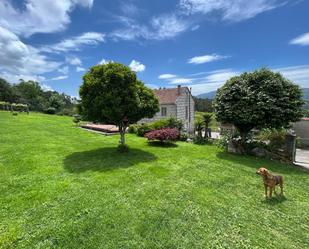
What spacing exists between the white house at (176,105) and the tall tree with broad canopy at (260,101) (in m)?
13.6

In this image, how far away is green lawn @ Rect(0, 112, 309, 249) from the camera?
3.46m

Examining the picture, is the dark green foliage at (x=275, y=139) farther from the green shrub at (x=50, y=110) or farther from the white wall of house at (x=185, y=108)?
the green shrub at (x=50, y=110)

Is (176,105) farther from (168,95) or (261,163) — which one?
(261,163)

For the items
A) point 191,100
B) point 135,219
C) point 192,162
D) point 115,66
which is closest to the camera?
point 135,219

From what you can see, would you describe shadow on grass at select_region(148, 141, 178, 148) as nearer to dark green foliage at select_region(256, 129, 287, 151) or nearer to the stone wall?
dark green foliage at select_region(256, 129, 287, 151)

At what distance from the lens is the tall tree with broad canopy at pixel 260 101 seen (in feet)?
29.0

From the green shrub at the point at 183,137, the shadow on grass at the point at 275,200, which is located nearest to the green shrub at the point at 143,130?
the green shrub at the point at 183,137

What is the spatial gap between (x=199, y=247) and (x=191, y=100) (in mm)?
26385

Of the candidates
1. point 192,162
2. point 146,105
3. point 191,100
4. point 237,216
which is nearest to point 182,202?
point 237,216

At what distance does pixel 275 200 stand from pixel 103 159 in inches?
249

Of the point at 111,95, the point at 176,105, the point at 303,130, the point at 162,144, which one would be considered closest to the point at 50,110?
the point at 176,105

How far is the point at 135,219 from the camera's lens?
3994 mm

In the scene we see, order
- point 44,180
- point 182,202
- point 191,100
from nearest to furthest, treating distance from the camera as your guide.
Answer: point 182,202
point 44,180
point 191,100

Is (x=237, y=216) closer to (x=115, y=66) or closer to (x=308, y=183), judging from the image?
(x=308, y=183)
